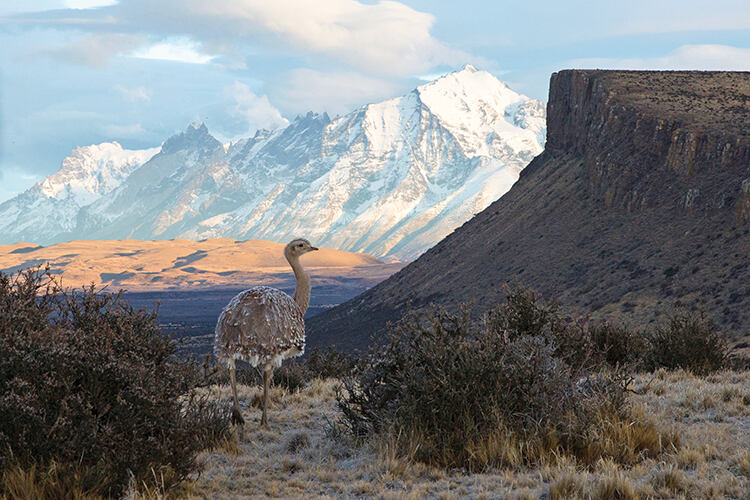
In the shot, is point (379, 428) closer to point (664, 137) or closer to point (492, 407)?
point (492, 407)

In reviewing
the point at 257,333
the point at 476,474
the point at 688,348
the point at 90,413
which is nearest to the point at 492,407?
the point at 476,474

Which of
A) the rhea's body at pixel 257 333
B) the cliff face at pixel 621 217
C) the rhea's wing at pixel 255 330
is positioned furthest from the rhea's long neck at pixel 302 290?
the cliff face at pixel 621 217

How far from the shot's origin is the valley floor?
19.3 feet

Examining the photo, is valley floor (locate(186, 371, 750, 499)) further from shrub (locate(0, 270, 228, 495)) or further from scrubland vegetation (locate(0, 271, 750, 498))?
shrub (locate(0, 270, 228, 495))

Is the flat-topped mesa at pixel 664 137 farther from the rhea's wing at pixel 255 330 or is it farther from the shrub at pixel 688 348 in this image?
the rhea's wing at pixel 255 330

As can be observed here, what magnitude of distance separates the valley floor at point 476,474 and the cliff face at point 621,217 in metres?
33.6

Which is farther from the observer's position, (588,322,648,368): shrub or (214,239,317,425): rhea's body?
(588,322,648,368): shrub

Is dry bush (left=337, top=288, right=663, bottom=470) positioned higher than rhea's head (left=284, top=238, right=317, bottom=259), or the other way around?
rhea's head (left=284, top=238, right=317, bottom=259)

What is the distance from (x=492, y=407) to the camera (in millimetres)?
7238

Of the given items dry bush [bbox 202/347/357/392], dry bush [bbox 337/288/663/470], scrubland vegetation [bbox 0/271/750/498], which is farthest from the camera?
dry bush [bbox 202/347/357/392]

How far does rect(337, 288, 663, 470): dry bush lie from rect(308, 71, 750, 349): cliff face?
115 ft

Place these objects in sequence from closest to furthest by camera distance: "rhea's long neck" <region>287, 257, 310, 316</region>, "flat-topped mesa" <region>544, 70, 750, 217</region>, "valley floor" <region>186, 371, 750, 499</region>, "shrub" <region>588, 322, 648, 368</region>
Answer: "valley floor" <region>186, 371, 750, 499</region> → "rhea's long neck" <region>287, 257, 310, 316</region> → "shrub" <region>588, 322, 648, 368</region> → "flat-topped mesa" <region>544, 70, 750, 217</region>

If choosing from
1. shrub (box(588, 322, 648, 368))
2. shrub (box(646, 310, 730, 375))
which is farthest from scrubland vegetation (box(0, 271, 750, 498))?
shrub (box(588, 322, 648, 368))

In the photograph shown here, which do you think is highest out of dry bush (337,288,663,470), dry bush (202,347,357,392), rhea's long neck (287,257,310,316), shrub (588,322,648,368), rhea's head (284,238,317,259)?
rhea's head (284,238,317,259)
